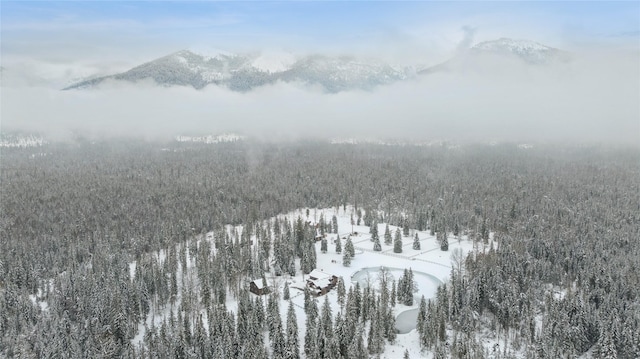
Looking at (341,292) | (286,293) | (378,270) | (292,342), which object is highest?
(341,292)

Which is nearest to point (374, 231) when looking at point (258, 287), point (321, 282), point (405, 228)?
point (405, 228)

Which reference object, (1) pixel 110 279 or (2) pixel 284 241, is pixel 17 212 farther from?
(2) pixel 284 241

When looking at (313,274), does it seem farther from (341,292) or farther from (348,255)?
(348,255)

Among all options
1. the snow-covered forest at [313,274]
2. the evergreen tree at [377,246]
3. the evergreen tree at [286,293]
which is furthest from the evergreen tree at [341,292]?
the evergreen tree at [377,246]

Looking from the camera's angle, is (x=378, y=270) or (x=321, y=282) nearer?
(x=321, y=282)

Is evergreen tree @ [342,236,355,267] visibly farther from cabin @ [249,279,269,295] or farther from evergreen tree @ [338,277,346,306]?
cabin @ [249,279,269,295]

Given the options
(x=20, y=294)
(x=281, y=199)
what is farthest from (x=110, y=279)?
(x=281, y=199)
